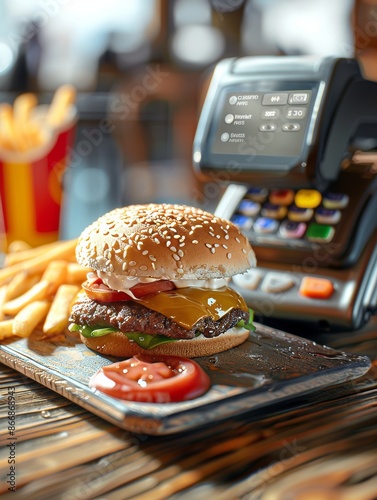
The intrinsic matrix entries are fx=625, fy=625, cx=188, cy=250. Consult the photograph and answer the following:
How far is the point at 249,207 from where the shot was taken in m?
1.98

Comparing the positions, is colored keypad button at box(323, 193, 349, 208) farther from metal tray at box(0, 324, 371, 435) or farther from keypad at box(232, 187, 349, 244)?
metal tray at box(0, 324, 371, 435)

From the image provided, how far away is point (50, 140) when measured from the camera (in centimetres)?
335

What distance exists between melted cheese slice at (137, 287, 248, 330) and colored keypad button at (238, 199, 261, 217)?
447mm

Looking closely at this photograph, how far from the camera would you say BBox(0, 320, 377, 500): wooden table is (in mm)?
957

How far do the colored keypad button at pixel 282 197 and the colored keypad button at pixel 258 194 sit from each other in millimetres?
28

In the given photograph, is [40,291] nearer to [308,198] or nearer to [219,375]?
[219,375]

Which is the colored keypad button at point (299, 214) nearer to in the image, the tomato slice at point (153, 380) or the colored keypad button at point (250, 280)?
the colored keypad button at point (250, 280)

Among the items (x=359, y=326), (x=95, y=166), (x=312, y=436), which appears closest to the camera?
(x=312, y=436)

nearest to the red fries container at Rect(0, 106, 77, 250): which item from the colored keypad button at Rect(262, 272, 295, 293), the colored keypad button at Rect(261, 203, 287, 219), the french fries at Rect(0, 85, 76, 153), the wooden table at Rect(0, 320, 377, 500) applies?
the french fries at Rect(0, 85, 76, 153)

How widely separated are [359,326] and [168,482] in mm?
895

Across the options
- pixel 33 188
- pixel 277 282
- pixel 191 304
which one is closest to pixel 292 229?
pixel 277 282

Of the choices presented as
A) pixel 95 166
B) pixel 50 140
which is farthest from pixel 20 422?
pixel 95 166

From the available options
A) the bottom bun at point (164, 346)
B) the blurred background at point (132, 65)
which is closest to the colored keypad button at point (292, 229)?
the bottom bun at point (164, 346)

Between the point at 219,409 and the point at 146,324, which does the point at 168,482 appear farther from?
the point at 146,324
